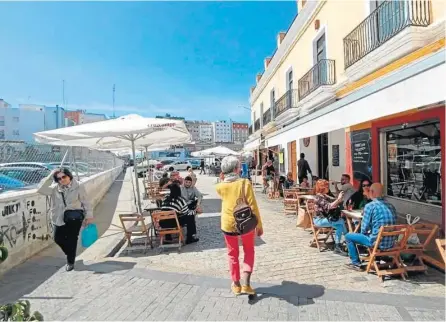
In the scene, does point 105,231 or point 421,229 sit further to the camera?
point 105,231

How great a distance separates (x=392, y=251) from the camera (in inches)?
168

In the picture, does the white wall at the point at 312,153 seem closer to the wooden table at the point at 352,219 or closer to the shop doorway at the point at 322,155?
the shop doorway at the point at 322,155

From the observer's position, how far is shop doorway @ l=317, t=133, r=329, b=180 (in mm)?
14500

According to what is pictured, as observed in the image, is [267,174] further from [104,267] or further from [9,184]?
[9,184]

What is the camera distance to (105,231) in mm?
7891

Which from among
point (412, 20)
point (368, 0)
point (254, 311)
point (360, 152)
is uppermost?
point (368, 0)

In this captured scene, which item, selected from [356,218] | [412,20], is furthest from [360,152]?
[356,218]

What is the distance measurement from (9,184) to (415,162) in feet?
28.3

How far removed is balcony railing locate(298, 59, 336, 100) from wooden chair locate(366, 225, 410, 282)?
7.91 metres

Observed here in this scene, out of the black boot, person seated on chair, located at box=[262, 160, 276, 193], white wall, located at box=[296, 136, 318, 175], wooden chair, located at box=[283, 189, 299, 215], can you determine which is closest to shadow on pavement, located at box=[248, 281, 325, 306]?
the black boot

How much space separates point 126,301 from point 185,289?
0.72 m

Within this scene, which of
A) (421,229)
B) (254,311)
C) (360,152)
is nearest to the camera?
(254,311)

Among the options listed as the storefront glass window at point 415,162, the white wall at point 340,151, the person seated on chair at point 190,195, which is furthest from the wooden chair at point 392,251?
the white wall at point 340,151

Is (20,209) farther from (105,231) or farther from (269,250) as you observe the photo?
(269,250)
